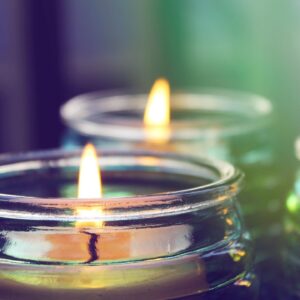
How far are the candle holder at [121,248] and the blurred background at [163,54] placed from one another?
281 mm

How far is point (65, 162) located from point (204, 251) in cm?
11

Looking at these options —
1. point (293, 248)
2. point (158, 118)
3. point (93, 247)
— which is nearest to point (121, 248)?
point (93, 247)

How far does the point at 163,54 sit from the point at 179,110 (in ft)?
0.80

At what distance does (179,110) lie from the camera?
24.0 inches

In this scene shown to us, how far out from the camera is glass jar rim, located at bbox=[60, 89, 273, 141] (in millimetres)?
444

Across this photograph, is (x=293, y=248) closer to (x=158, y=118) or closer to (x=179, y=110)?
(x=158, y=118)

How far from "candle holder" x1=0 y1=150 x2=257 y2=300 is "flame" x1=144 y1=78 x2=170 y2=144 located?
5.6 inches

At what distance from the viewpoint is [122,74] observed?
3.31 feet

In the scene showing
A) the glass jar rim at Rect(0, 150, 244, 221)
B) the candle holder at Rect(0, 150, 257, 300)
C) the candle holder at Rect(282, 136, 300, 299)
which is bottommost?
the candle holder at Rect(282, 136, 300, 299)


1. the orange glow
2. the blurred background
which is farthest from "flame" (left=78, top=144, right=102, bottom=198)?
the blurred background

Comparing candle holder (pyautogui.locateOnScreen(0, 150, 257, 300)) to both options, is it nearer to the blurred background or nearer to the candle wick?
the candle wick

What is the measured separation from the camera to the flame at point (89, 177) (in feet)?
1.09

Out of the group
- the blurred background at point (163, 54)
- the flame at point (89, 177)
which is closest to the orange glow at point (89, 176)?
the flame at point (89, 177)

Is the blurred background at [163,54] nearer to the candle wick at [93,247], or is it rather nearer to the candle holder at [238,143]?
the candle holder at [238,143]
